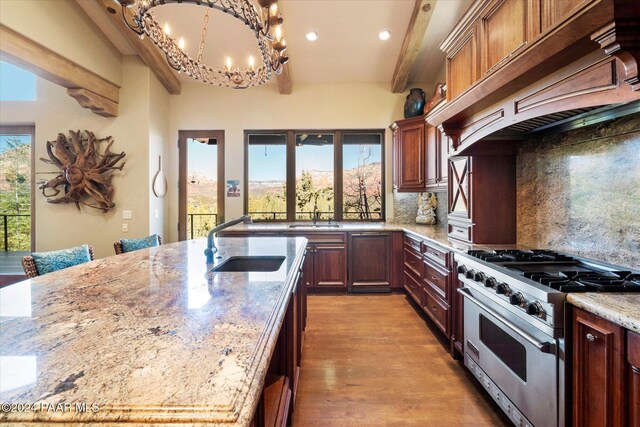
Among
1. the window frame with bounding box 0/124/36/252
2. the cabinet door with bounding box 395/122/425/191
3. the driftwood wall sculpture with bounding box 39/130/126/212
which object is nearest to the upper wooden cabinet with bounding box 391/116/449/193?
the cabinet door with bounding box 395/122/425/191

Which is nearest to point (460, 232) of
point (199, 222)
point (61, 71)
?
point (199, 222)

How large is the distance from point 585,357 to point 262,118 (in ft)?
15.0

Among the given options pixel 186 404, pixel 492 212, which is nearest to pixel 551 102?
pixel 492 212

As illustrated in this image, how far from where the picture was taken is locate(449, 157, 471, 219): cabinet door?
8.34 ft

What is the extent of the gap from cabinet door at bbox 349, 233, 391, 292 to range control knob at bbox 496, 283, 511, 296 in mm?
2316

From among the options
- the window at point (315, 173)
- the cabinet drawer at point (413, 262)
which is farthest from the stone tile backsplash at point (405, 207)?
the window at point (315, 173)

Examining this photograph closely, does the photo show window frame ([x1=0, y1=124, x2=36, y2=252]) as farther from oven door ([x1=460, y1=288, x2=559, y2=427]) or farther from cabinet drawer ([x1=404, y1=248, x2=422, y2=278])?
oven door ([x1=460, y1=288, x2=559, y2=427])

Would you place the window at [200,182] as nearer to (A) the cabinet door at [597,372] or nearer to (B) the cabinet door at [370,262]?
(B) the cabinet door at [370,262]

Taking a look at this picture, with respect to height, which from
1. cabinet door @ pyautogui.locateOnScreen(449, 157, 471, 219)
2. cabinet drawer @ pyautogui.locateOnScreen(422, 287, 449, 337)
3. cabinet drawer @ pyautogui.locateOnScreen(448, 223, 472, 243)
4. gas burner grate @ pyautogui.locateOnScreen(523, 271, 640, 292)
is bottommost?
cabinet drawer @ pyautogui.locateOnScreen(422, 287, 449, 337)

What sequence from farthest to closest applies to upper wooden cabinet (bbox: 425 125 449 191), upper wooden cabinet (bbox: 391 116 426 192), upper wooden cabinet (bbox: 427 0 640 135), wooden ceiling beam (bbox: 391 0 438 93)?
upper wooden cabinet (bbox: 391 116 426 192)
upper wooden cabinet (bbox: 425 125 449 191)
wooden ceiling beam (bbox: 391 0 438 93)
upper wooden cabinet (bbox: 427 0 640 135)

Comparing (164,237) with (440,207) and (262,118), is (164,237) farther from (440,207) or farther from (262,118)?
(440,207)

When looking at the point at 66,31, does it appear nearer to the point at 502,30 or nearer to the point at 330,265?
the point at 330,265

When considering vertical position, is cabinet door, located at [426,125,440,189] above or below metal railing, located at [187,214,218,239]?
above

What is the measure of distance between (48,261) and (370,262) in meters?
3.27
